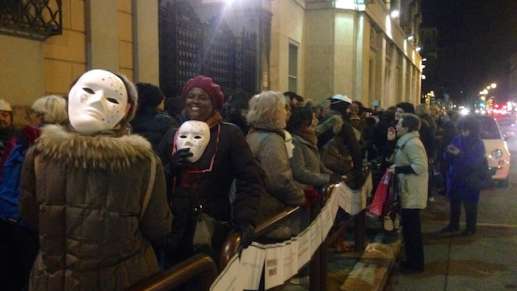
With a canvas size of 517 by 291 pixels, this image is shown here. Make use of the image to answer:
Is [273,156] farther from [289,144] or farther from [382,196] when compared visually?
[382,196]

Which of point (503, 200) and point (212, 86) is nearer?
point (212, 86)

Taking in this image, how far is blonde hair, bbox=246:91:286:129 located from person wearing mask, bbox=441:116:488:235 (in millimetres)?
5100

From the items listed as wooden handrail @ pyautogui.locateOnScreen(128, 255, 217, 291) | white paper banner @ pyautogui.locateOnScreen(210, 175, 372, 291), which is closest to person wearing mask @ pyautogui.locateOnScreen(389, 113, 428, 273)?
white paper banner @ pyautogui.locateOnScreen(210, 175, 372, 291)

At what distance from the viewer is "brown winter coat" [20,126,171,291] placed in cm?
215

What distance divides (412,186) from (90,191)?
490 cm

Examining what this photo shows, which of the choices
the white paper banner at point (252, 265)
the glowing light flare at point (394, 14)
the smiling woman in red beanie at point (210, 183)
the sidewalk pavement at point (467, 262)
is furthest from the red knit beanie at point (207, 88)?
the glowing light flare at point (394, 14)

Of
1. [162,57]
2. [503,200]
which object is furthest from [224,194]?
[503,200]

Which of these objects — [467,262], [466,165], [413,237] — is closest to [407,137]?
[413,237]

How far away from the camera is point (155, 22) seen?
7.47 meters

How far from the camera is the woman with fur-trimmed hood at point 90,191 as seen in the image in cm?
215

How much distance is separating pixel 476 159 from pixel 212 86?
604 centimetres

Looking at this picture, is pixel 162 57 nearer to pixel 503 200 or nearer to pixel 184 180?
pixel 184 180

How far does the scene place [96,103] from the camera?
7.22 ft

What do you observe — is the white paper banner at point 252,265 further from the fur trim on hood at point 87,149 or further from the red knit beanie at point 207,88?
the fur trim on hood at point 87,149
